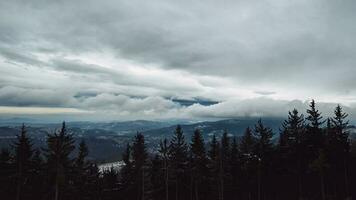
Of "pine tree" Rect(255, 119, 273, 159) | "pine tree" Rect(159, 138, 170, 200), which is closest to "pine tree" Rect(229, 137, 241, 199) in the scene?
"pine tree" Rect(255, 119, 273, 159)

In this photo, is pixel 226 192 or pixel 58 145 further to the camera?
pixel 226 192

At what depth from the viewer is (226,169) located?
208 feet

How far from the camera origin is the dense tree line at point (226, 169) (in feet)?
166

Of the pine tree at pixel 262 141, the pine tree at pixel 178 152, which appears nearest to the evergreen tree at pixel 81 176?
the pine tree at pixel 178 152

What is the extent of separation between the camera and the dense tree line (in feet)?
166

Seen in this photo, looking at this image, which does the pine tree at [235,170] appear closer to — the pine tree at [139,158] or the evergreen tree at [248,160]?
the evergreen tree at [248,160]

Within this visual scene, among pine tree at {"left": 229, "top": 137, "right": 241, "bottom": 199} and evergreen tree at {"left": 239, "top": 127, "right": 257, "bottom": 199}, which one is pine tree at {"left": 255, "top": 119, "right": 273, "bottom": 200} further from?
pine tree at {"left": 229, "top": 137, "right": 241, "bottom": 199}

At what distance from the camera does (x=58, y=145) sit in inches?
1435

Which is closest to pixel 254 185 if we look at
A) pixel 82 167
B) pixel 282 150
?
pixel 282 150

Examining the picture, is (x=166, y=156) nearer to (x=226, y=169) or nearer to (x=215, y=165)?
(x=215, y=165)

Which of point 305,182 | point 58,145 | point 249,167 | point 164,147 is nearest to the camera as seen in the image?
point 58,145

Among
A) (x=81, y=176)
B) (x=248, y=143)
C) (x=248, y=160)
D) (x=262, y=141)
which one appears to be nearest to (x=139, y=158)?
(x=81, y=176)

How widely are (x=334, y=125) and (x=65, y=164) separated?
43.8 metres

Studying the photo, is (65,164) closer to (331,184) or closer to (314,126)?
(314,126)
